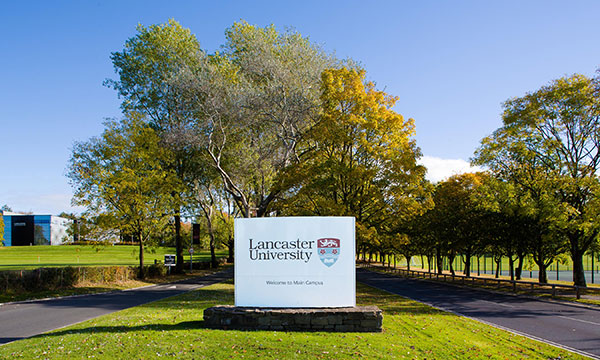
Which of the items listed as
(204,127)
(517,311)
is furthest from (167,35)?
(517,311)

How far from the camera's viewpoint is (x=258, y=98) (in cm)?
2722

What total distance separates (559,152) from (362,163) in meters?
13.0

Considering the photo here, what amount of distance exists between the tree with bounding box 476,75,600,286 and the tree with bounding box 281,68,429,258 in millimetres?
7097

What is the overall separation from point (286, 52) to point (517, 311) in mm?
20975

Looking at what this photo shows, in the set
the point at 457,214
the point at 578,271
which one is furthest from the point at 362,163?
the point at 578,271

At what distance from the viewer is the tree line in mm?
25844

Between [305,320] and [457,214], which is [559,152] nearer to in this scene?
[457,214]

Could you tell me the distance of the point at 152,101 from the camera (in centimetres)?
3325

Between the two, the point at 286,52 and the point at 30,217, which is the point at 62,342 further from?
the point at 30,217

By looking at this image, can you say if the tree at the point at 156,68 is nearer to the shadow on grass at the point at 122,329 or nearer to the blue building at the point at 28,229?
the shadow on grass at the point at 122,329

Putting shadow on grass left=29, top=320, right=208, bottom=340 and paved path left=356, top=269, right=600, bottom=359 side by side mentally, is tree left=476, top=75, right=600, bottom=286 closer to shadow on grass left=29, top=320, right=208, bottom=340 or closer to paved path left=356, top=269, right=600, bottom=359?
paved path left=356, top=269, right=600, bottom=359

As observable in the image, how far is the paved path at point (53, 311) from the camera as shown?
12.3 meters

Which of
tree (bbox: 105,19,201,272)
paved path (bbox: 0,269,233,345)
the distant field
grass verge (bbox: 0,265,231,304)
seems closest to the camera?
paved path (bbox: 0,269,233,345)

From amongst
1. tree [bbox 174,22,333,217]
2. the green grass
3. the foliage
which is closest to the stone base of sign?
the green grass
